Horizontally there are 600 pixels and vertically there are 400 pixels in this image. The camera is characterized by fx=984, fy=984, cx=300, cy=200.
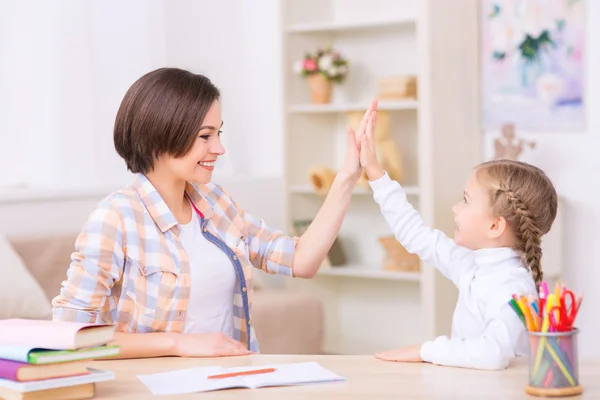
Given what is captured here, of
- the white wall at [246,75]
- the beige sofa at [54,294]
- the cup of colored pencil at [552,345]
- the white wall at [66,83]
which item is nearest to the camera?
the cup of colored pencil at [552,345]

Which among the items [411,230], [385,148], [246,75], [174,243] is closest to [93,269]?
[174,243]

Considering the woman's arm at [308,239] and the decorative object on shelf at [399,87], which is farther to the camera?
the decorative object on shelf at [399,87]

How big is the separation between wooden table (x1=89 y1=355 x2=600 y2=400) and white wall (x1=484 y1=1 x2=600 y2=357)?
2713mm

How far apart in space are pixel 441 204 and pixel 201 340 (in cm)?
260

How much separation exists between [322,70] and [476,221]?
2.88 metres

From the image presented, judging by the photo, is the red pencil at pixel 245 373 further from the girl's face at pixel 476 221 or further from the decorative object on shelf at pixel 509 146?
the decorative object on shelf at pixel 509 146

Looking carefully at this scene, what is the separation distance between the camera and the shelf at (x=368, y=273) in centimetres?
455

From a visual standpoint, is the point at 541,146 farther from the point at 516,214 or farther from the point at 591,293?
the point at 516,214

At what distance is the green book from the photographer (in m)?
1.55

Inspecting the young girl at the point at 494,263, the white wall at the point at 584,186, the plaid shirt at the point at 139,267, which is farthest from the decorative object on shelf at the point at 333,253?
the young girl at the point at 494,263

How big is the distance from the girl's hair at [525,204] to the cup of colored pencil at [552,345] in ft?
1.19

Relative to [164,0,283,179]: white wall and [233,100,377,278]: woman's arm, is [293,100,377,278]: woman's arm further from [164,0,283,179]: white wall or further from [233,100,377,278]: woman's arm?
[164,0,283,179]: white wall

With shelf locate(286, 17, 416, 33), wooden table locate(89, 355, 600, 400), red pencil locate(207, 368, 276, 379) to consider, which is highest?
shelf locate(286, 17, 416, 33)

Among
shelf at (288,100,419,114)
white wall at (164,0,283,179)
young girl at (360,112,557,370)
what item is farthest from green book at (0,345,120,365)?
white wall at (164,0,283,179)
